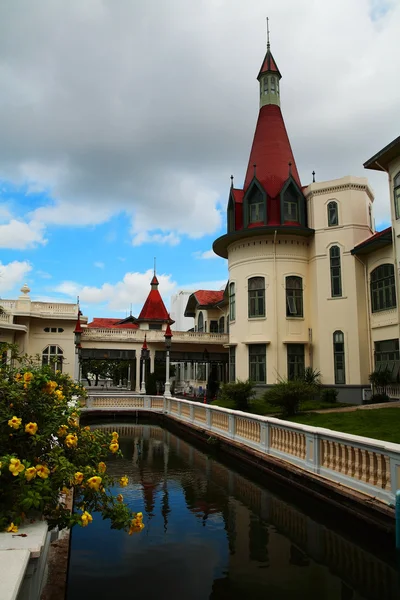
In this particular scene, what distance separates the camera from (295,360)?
25.1 m

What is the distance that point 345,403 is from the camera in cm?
2277

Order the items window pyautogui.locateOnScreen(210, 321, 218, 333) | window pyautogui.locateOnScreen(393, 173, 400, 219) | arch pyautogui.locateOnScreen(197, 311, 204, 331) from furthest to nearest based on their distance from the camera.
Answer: arch pyautogui.locateOnScreen(197, 311, 204, 331) < window pyautogui.locateOnScreen(210, 321, 218, 333) < window pyautogui.locateOnScreen(393, 173, 400, 219)

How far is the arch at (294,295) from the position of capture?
1001 inches

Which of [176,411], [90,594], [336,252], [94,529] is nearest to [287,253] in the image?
[336,252]

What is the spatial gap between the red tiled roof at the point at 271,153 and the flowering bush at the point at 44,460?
76.9ft

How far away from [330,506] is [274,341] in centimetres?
1701

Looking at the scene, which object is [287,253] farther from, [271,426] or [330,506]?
[330,506]

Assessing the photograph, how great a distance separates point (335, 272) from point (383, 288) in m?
2.85

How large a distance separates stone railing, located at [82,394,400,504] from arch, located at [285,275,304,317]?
33.4 ft

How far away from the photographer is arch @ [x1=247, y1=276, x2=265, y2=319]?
2575 cm

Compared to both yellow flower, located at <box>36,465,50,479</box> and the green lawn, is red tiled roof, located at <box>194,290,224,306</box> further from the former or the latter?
yellow flower, located at <box>36,465,50,479</box>

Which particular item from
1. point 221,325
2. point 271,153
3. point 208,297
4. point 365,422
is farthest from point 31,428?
point 208,297

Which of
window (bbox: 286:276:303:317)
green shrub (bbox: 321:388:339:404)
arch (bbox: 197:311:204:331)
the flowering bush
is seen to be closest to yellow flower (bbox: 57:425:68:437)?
the flowering bush

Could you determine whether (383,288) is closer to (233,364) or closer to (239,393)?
(239,393)
